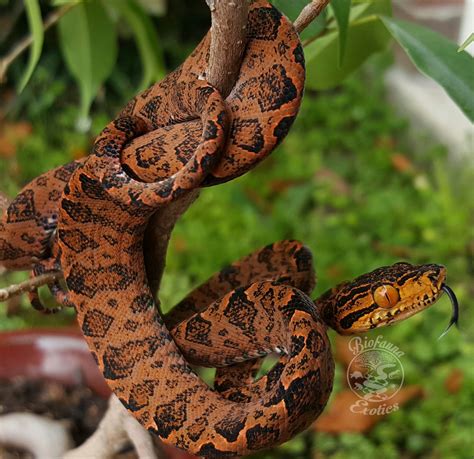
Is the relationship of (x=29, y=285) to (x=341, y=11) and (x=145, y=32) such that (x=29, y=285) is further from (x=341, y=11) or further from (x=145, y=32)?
(x=145, y=32)

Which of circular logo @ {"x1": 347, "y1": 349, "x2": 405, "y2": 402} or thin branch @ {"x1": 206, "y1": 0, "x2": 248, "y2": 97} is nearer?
thin branch @ {"x1": 206, "y1": 0, "x2": 248, "y2": 97}

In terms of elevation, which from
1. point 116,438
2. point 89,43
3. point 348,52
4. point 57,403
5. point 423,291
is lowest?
point 57,403

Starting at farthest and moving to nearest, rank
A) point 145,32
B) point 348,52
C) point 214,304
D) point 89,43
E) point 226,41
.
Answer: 1. point 145,32
2. point 89,43
3. point 348,52
4. point 214,304
5. point 226,41

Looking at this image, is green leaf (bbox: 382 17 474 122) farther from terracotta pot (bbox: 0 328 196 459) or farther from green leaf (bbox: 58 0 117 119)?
terracotta pot (bbox: 0 328 196 459)

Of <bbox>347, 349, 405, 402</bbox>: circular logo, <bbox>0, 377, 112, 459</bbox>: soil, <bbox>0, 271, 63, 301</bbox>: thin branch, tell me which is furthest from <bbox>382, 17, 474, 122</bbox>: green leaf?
<bbox>0, 377, 112, 459</bbox>: soil

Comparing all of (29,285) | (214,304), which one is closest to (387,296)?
(214,304)

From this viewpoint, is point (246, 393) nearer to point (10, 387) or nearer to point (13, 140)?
point (10, 387)

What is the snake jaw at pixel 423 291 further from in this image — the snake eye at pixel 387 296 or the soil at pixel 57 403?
the soil at pixel 57 403
